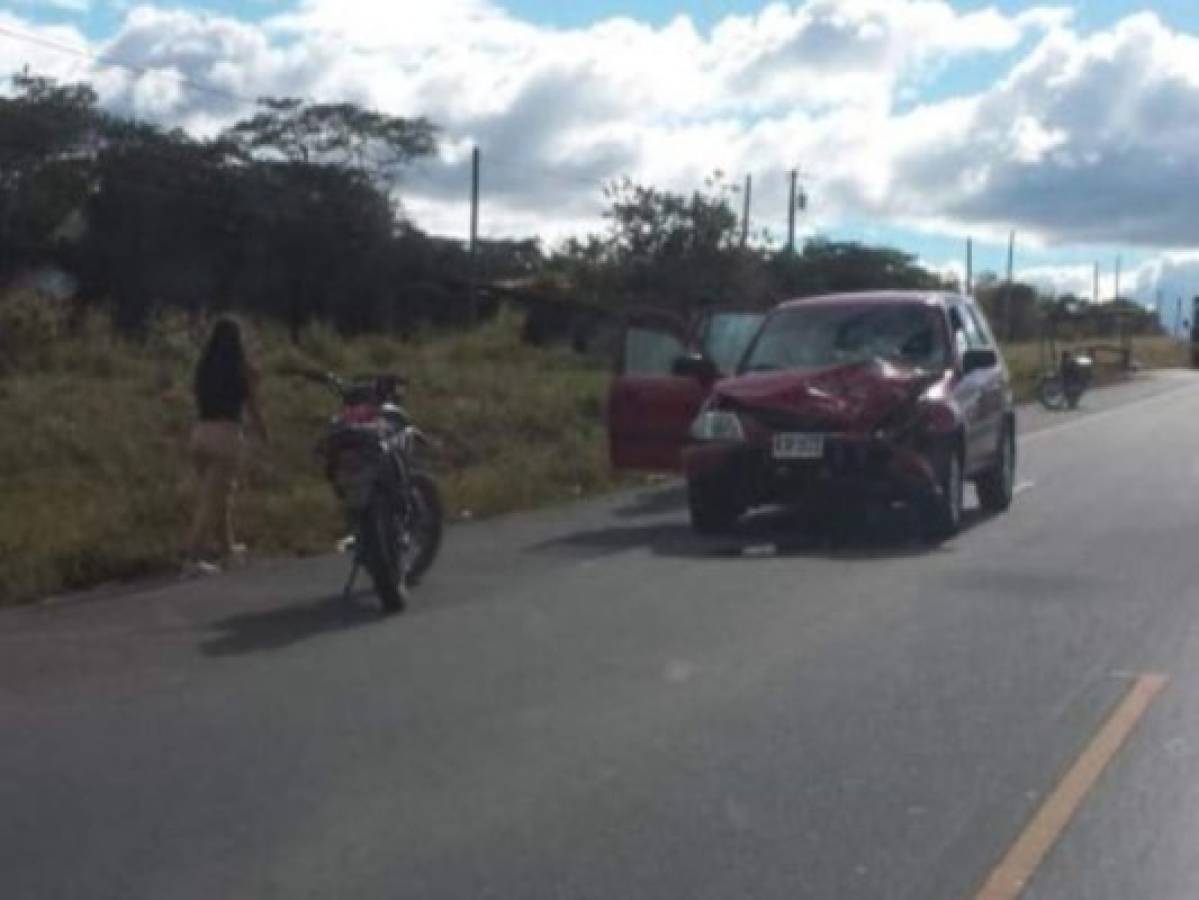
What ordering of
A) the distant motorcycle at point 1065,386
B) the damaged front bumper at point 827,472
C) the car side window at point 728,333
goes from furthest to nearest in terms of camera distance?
the distant motorcycle at point 1065,386
the car side window at point 728,333
the damaged front bumper at point 827,472

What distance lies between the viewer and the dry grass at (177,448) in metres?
15.2

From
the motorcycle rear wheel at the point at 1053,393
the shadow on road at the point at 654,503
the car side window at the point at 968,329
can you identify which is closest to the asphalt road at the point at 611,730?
the car side window at the point at 968,329

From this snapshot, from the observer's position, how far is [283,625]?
475 inches

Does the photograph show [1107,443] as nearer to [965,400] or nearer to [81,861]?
[965,400]

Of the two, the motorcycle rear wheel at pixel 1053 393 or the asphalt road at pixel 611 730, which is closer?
the asphalt road at pixel 611 730

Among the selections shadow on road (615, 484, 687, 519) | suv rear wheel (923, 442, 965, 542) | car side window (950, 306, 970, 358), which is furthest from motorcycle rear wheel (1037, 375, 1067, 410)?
suv rear wheel (923, 442, 965, 542)

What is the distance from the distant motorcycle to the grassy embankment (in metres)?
9.34

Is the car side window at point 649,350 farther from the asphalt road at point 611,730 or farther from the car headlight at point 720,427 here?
the asphalt road at point 611,730

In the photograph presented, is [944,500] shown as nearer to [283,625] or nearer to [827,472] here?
[827,472]

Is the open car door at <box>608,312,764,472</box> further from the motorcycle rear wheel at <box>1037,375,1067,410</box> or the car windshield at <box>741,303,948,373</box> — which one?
the motorcycle rear wheel at <box>1037,375,1067,410</box>

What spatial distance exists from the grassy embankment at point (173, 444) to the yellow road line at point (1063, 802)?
22.1 ft

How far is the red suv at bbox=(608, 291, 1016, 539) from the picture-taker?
1600cm

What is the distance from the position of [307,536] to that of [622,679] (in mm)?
6532

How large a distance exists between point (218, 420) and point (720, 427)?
373 centimetres
